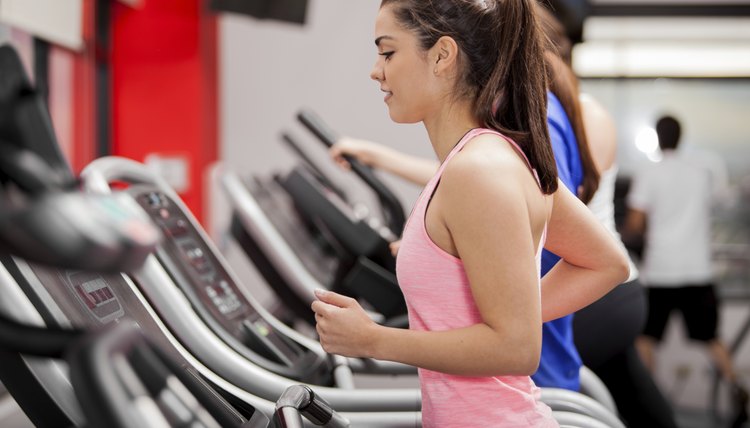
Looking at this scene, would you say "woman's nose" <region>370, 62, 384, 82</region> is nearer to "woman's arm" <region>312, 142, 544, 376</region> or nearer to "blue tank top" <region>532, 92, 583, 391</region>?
"woman's arm" <region>312, 142, 544, 376</region>

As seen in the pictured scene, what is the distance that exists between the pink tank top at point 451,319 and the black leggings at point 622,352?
27.6 inches

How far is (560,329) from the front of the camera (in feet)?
4.65

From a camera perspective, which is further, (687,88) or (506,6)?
(687,88)

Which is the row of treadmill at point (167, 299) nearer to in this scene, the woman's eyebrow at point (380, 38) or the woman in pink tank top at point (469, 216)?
the woman in pink tank top at point (469, 216)

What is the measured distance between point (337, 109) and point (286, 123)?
328 mm

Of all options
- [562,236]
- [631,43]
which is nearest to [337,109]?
[631,43]

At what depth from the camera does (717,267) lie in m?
5.13

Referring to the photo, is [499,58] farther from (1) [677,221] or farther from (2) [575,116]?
(1) [677,221]

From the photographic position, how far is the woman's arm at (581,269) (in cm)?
119

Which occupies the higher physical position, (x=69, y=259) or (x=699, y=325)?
(x=69, y=259)

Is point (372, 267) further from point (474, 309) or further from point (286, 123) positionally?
point (286, 123)

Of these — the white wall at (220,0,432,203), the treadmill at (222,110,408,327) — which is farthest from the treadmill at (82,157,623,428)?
the white wall at (220,0,432,203)

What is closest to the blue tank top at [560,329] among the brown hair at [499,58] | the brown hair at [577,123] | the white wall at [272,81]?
the brown hair at [577,123]

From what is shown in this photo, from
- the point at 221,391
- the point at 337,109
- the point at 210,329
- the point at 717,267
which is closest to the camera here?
the point at 221,391
